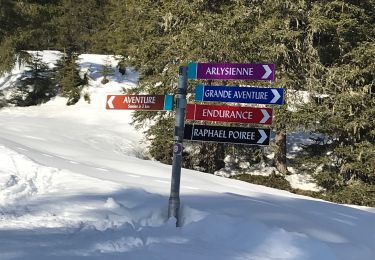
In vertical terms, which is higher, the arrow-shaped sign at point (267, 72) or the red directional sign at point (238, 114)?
the arrow-shaped sign at point (267, 72)

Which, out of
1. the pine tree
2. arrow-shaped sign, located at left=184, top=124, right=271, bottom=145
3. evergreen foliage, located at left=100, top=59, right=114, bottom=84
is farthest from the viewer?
evergreen foliage, located at left=100, top=59, right=114, bottom=84

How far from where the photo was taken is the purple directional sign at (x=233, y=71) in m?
6.18

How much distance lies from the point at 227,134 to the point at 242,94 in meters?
0.52

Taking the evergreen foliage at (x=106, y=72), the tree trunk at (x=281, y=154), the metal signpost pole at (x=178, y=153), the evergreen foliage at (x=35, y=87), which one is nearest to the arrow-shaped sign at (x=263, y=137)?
the metal signpost pole at (x=178, y=153)

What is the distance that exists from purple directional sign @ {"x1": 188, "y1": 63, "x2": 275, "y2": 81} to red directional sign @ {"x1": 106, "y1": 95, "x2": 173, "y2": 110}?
0.45 m

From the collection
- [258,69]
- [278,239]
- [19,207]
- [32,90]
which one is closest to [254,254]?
[278,239]

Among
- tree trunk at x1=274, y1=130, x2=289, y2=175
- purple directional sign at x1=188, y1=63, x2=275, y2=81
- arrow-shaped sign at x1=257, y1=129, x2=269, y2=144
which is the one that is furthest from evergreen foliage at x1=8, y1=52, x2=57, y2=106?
arrow-shaped sign at x1=257, y1=129, x2=269, y2=144

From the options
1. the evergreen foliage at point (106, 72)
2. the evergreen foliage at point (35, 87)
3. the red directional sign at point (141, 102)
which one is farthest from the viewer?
the evergreen foliage at point (106, 72)

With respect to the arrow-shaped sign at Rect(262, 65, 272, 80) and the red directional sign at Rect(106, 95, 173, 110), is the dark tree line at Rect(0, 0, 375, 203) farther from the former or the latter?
the arrow-shaped sign at Rect(262, 65, 272, 80)

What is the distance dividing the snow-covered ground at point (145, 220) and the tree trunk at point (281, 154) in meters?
8.83

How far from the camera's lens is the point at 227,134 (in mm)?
6363

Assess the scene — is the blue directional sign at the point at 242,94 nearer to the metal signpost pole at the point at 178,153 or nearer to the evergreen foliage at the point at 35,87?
the metal signpost pole at the point at 178,153

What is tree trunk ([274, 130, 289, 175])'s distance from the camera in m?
18.9

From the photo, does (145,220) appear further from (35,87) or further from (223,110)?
(35,87)
